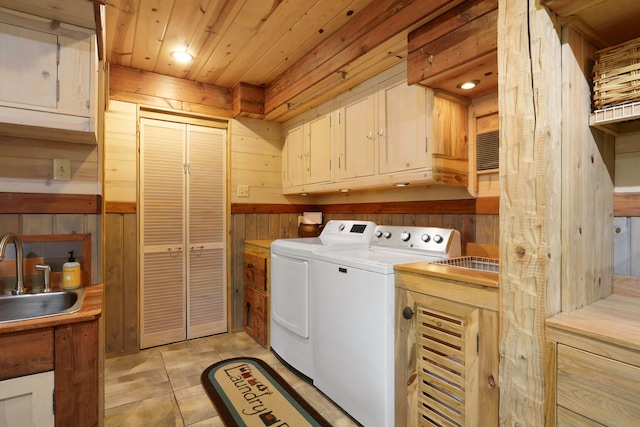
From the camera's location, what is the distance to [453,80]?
1.82m

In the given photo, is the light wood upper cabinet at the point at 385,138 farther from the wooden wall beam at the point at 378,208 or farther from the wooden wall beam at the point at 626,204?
the wooden wall beam at the point at 626,204

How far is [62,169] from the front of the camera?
1713mm

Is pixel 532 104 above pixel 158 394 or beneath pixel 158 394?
above

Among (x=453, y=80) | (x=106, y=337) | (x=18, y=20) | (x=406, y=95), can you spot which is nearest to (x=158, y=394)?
(x=106, y=337)

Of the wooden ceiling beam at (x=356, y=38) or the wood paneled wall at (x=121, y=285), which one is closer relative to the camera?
the wooden ceiling beam at (x=356, y=38)

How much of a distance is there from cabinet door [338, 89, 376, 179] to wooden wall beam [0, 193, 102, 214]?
1.64 m

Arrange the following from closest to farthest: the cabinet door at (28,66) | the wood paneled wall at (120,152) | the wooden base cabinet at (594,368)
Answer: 1. the wooden base cabinet at (594,368)
2. the cabinet door at (28,66)
3. the wood paneled wall at (120,152)

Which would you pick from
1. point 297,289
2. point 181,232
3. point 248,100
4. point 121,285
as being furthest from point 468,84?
point 121,285

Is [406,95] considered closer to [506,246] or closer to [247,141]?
[506,246]

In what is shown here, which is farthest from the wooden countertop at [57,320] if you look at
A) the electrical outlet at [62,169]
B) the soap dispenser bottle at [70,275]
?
the electrical outlet at [62,169]

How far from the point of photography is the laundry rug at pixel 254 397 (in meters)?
1.89

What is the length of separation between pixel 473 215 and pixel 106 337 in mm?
2972

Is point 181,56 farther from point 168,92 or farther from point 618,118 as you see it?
point 618,118

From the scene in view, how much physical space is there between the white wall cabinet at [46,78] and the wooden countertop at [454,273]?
65.1 inches
